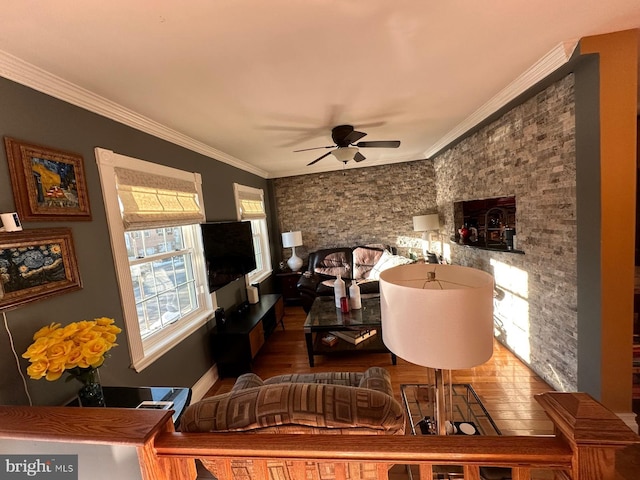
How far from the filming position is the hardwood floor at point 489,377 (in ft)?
6.44

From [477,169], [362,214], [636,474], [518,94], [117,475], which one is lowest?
[636,474]

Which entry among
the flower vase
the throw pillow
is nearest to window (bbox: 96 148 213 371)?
the flower vase

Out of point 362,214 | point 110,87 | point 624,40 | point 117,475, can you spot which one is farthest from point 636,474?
point 362,214

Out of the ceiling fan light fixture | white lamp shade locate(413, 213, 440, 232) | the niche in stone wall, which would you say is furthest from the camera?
white lamp shade locate(413, 213, 440, 232)

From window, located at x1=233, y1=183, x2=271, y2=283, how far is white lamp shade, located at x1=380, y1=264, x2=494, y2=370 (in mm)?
3343

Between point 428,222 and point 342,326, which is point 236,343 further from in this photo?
A: point 428,222

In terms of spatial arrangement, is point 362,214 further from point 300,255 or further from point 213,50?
point 213,50

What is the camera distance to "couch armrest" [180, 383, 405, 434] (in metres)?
0.97

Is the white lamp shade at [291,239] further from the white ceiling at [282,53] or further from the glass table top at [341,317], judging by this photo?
the white ceiling at [282,53]

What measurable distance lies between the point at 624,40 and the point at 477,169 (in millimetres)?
1748

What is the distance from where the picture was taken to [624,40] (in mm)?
1570

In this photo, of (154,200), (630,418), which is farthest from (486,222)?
(154,200)

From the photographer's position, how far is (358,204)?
5.39 metres

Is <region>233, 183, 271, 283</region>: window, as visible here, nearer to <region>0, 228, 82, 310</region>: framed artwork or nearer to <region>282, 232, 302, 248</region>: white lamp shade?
<region>282, 232, 302, 248</region>: white lamp shade
